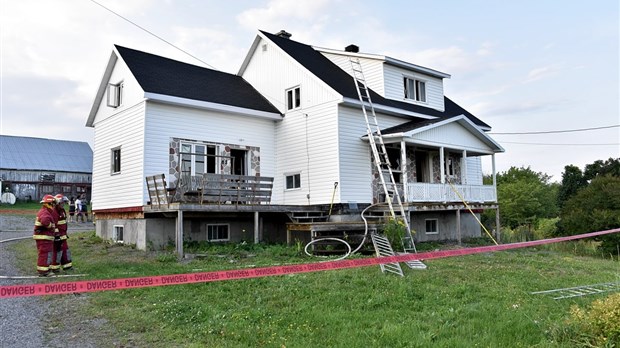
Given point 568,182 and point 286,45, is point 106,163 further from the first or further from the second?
point 568,182

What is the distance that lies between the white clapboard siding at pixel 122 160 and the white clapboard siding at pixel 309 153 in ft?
17.7

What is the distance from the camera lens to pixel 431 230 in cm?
2012

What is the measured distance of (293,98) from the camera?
19359 millimetres

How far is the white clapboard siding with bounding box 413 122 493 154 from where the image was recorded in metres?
18.1

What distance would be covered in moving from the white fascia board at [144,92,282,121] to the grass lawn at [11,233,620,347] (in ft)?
20.8

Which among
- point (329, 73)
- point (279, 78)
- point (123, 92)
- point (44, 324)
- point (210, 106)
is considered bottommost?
point (44, 324)

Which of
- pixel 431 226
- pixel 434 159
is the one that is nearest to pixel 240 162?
pixel 431 226

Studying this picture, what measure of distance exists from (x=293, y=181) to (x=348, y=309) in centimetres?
1203

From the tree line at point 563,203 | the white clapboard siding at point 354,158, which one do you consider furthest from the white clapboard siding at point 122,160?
the tree line at point 563,203

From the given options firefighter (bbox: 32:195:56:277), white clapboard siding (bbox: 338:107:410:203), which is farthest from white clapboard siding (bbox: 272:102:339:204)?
firefighter (bbox: 32:195:56:277)

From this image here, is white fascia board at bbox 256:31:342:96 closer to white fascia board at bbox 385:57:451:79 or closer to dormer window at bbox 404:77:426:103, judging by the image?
white fascia board at bbox 385:57:451:79

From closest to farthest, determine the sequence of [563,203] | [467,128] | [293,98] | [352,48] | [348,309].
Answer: [348,309] < [293,98] < [467,128] < [352,48] < [563,203]

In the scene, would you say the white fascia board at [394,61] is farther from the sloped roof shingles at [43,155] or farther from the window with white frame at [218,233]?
the sloped roof shingles at [43,155]

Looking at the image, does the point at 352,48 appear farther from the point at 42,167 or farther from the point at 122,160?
the point at 42,167
